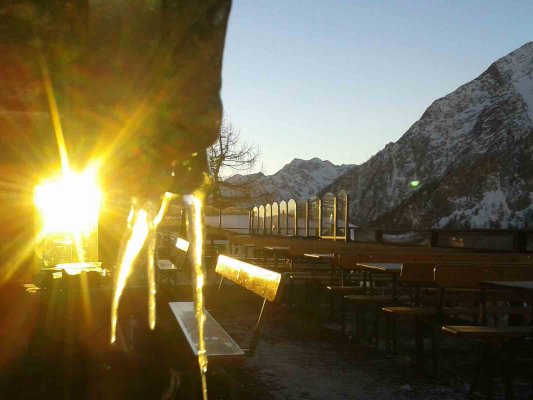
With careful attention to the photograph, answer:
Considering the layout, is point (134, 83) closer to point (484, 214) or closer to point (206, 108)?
point (206, 108)

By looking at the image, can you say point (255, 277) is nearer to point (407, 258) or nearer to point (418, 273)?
point (418, 273)

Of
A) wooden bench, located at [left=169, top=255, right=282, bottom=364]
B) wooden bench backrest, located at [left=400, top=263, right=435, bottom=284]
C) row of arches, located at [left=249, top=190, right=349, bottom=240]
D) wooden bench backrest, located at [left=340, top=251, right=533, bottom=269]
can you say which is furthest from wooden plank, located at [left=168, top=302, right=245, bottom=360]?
row of arches, located at [left=249, top=190, right=349, bottom=240]

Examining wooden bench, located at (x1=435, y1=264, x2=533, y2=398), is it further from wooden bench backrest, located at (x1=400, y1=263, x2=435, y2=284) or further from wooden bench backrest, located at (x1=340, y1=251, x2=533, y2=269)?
wooden bench backrest, located at (x1=340, y1=251, x2=533, y2=269)

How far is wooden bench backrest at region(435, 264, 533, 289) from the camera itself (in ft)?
16.3

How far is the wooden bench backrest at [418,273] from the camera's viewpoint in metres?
5.34

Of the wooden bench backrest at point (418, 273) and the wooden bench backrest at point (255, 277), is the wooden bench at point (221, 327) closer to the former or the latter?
the wooden bench backrest at point (255, 277)

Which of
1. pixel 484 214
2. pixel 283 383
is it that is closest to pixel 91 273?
pixel 283 383

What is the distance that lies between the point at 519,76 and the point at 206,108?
424ft

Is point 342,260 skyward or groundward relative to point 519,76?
groundward

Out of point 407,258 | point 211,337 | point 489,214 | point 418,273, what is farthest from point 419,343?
point 489,214

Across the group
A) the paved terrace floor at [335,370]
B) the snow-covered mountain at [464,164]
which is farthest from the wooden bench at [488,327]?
the snow-covered mountain at [464,164]

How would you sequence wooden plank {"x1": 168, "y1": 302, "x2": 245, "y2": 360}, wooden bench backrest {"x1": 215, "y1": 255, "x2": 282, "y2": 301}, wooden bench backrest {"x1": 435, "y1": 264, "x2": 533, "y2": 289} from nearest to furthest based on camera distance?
wooden plank {"x1": 168, "y1": 302, "x2": 245, "y2": 360}, wooden bench backrest {"x1": 215, "y1": 255, "x2": 282, "y2": 301}, wooden bench backrest {"x1": 435, "y1": 264, "x2": 533, "y2": 289}

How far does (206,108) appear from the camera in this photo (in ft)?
4.52

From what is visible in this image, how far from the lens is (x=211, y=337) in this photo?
4156mm
